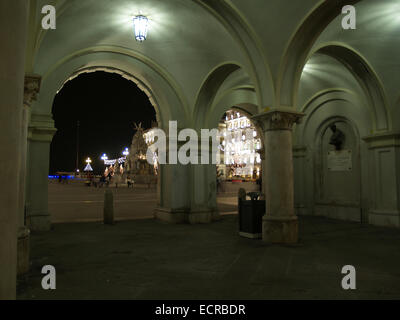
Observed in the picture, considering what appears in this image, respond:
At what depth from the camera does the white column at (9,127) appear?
235cm

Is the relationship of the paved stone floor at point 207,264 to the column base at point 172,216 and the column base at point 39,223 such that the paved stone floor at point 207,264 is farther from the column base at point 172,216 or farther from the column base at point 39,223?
the column base at point 172,216

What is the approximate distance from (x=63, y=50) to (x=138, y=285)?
803 cm

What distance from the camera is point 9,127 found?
238cm

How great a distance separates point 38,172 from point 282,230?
24.5 ft

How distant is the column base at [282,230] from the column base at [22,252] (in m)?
5.36

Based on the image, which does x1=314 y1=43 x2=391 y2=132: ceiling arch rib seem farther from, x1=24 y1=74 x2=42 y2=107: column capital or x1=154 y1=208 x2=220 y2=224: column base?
x1=24 y1=74 x2=42 y2=107: column capital

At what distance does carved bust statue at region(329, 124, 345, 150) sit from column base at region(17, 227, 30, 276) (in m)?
11.6

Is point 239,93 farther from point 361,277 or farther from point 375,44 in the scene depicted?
point 361,277

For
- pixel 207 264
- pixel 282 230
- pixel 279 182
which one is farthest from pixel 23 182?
pixel 282 230

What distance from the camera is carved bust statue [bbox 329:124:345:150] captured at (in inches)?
526

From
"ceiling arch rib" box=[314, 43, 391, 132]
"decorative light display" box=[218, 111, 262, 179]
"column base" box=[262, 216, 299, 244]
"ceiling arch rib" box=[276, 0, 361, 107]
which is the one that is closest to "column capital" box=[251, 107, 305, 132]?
"ceiling arch rib" box=[276, 0, 361, 107]

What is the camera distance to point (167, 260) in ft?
21.9

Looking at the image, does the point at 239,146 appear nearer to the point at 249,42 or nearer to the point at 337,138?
the point at 337,138
